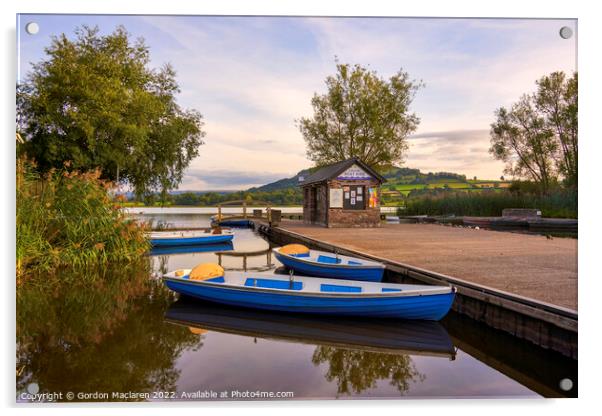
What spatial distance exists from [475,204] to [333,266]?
939 inches

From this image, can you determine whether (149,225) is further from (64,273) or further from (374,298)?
(374,298)

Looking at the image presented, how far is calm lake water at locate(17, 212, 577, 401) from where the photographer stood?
187 inches

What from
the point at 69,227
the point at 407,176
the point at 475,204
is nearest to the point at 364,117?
the point at 407,176

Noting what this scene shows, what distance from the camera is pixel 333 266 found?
33.3 feet

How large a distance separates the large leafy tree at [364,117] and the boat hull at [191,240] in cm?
1626

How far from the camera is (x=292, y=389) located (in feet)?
16.6

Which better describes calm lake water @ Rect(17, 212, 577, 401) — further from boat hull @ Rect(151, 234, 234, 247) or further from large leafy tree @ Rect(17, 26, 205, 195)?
boat hull @ Rect(151, 234, 234, 247)

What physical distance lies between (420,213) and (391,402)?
33818mm

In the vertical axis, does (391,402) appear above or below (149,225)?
below

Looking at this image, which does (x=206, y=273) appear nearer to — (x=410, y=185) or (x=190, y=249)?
(x=190, y=249)

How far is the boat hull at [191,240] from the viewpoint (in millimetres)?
19344

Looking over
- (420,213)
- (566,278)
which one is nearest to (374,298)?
(566,278)

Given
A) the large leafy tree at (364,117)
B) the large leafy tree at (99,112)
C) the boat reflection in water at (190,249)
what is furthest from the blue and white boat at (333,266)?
the large leafy tree at (364,117)

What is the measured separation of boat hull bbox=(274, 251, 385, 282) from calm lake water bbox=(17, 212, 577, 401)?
2405mm
